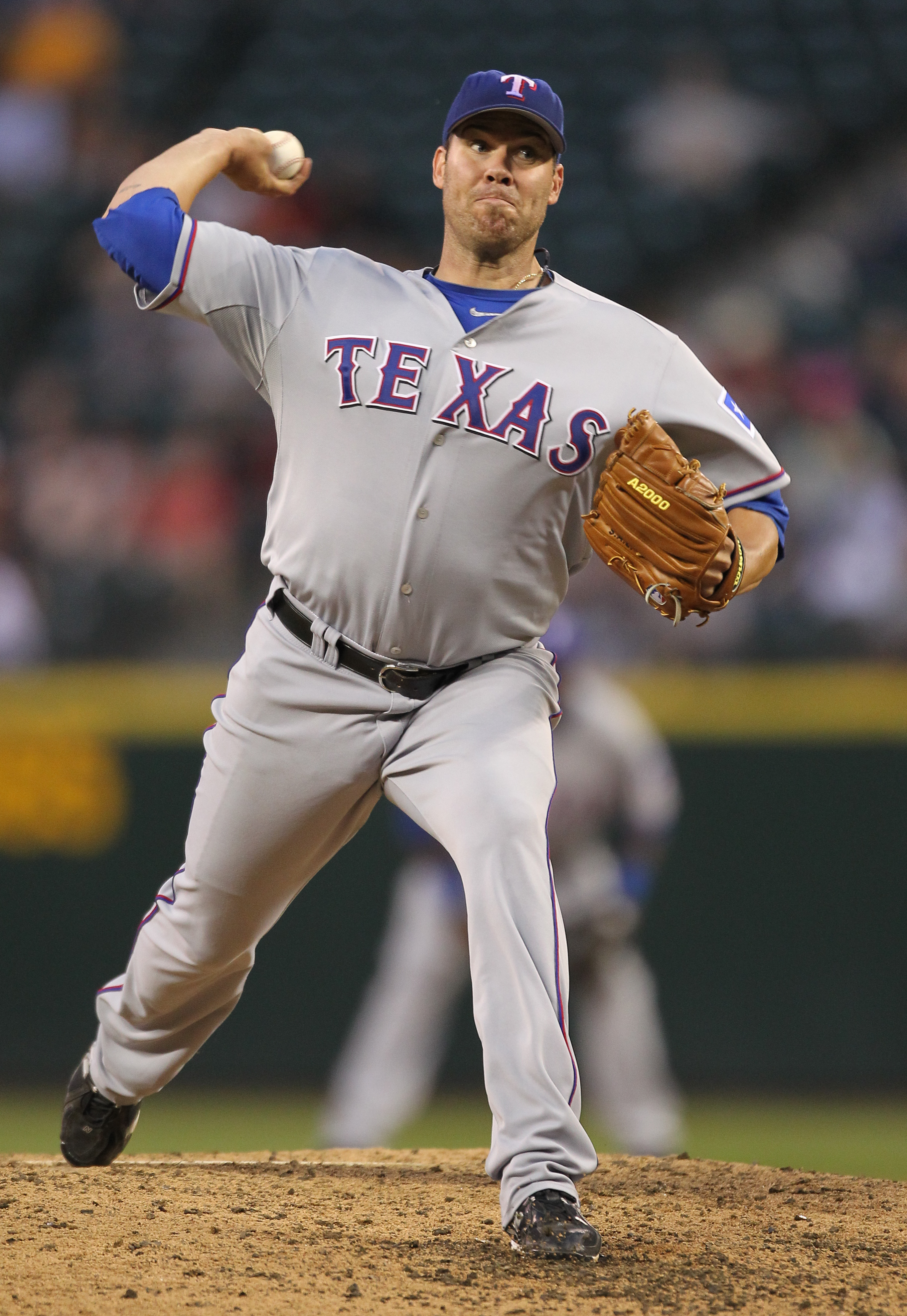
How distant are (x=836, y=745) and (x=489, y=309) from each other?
4165mm

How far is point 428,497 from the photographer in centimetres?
290

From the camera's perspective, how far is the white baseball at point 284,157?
3211 millimetres

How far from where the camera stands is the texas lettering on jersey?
2.88 meters

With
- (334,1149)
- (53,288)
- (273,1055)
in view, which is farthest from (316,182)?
(334,1149)

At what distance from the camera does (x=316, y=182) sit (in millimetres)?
8523

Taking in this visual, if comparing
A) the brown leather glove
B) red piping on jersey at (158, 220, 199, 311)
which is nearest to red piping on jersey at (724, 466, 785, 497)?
the brown leather glove

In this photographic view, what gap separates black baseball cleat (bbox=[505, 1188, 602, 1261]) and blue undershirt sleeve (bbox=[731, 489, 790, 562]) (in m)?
1.21

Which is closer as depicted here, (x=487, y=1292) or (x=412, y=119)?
(x=487, y=1292)

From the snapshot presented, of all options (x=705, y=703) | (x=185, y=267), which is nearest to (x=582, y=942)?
(x=705, y=703)

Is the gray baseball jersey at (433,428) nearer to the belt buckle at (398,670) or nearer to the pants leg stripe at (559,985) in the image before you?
the belt buckle at (398,670)

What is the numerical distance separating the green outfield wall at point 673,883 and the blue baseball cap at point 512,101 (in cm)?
399

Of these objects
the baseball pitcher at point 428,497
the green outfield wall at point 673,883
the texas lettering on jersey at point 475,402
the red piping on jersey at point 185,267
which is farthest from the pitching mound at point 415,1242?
the green outfield wall at point 673,883

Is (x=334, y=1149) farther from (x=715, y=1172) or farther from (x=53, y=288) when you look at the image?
(x=53, y=288)

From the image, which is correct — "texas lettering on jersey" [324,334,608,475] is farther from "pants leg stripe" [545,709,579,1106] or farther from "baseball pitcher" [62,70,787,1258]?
"pants leg stripe" [545,709,579,1106]
